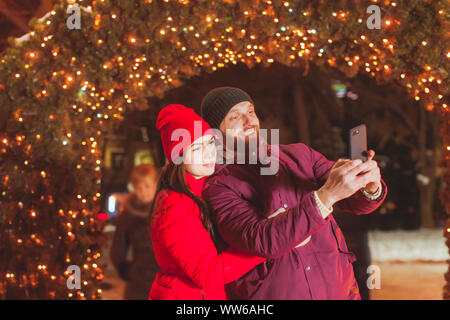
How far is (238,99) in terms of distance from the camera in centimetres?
214

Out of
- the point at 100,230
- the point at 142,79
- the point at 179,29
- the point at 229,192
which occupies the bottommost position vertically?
the point at 100,230

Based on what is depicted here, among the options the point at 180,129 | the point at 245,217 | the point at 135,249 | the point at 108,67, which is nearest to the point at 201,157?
the point at 180,129

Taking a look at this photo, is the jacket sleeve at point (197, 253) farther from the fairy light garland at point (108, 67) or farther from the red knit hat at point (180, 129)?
the fairy light garland at point (108, 67)

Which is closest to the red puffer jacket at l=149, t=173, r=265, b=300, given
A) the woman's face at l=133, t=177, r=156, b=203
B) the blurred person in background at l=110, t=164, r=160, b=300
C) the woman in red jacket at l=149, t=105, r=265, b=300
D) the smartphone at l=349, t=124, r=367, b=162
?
the woman in red jacket at l=149, t=105, r=265, b=300

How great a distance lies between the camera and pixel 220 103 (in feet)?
7.02

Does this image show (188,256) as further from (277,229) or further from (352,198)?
(352,198)

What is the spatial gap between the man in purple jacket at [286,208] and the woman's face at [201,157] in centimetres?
6

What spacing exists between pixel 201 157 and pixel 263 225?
19.2 inches

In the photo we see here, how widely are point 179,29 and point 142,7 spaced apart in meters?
0.32
